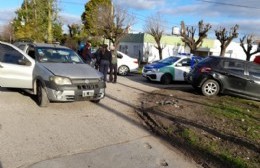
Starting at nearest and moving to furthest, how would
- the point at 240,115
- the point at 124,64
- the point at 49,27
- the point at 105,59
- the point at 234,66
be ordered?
the point at 240,115 → the point at 234,66 → the point at 105,59 → the point at 124,64 → the point at 49,27

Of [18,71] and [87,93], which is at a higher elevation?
[18,71]

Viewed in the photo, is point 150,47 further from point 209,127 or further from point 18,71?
point 209,127

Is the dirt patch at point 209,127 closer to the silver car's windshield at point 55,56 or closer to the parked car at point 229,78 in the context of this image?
the parked car at point 229,78

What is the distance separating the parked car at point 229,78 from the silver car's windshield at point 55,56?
504 centimetres

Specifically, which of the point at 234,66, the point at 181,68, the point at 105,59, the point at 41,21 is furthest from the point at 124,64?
the point at 41,21

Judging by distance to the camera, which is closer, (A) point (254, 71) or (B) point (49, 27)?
(A) point (254, 71)

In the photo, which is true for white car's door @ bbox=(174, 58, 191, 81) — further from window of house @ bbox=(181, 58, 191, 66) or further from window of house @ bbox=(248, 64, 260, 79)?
window of house @ bbox=(248, 64, 260, 79)

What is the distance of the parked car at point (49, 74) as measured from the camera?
8117 millimetres

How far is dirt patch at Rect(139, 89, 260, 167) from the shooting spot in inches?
221

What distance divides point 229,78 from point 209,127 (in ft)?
17.9

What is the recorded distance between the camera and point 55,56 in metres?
9.53

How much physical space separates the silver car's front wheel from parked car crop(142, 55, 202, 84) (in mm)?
4034

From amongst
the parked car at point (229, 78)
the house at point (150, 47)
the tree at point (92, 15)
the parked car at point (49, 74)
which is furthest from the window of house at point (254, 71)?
the house at point (150, 47)

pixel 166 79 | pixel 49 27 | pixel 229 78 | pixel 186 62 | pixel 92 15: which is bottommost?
pixel 166 79
